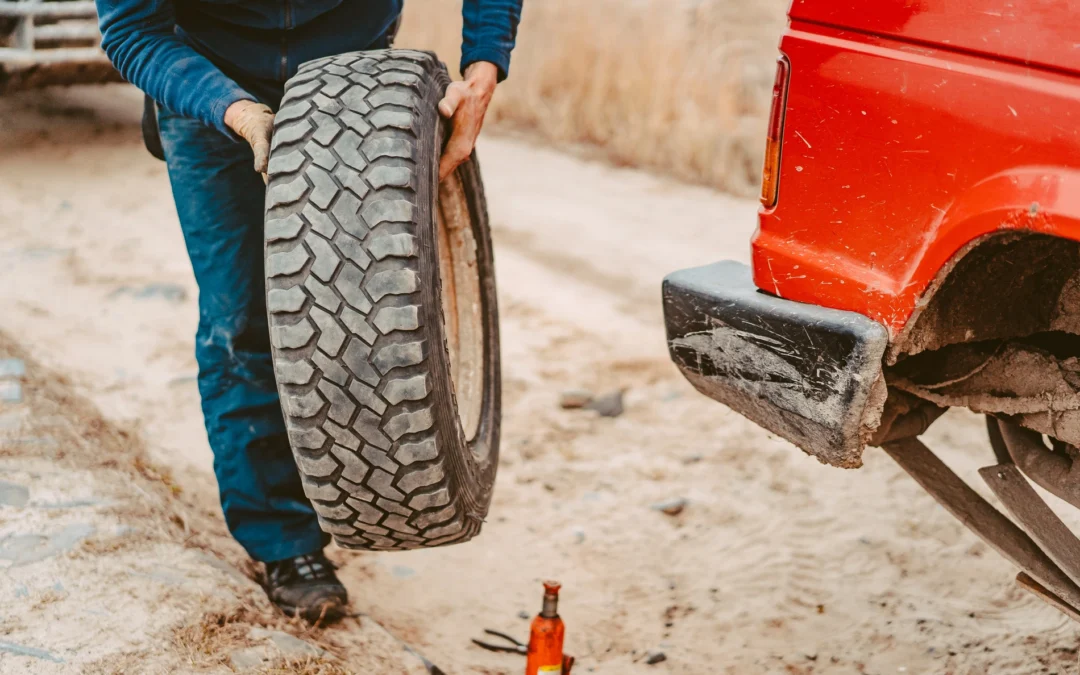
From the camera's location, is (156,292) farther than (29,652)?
Yes

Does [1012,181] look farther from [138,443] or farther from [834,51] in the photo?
[138,443]

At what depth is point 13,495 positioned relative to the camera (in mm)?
2887

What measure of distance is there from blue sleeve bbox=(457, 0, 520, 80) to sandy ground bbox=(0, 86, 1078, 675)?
1555 millimetres

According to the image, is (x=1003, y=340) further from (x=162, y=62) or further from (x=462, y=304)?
(x=162, y=62)

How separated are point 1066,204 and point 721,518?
2043mm

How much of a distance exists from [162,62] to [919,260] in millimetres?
1705

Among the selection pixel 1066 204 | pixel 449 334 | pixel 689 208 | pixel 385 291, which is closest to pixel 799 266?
pixel 1066 204

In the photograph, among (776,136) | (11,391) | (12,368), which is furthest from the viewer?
(12,368)

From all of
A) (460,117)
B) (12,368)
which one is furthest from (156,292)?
(460,117)

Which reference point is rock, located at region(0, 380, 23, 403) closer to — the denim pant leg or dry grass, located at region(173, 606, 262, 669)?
the denim pant leg

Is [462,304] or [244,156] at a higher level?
[244,156]

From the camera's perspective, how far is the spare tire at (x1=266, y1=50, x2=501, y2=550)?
83.4 inches

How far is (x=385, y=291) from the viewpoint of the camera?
83.3 inches

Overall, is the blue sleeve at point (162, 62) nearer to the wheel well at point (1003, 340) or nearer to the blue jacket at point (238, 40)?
the blue jacket at point (238, 40)
